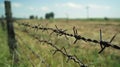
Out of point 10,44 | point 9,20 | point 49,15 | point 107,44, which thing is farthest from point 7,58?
point 49,15

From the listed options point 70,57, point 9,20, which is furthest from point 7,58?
point 70,57

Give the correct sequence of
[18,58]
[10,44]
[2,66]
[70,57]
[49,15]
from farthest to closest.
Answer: [49,15] → [10,44] → [18,58] → [2,66] → [70,57]

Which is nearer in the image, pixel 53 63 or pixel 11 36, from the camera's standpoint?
pixel 53 63

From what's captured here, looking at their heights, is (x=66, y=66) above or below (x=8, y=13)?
below

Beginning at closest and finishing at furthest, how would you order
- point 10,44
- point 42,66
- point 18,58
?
point 42,66, point 18,58, point 10,44

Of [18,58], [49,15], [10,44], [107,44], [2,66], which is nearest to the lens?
[107,44]

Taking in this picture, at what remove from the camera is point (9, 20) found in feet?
18.6

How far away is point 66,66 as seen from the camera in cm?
408

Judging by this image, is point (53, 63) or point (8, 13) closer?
point (53, 63)

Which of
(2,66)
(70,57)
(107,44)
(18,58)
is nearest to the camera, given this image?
(107,44)

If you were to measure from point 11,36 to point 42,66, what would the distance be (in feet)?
6.30

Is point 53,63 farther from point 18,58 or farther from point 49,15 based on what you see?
point 49,15

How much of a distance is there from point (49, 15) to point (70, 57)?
131 metres

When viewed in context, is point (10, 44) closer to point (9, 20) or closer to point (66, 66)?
point (9, 20)
